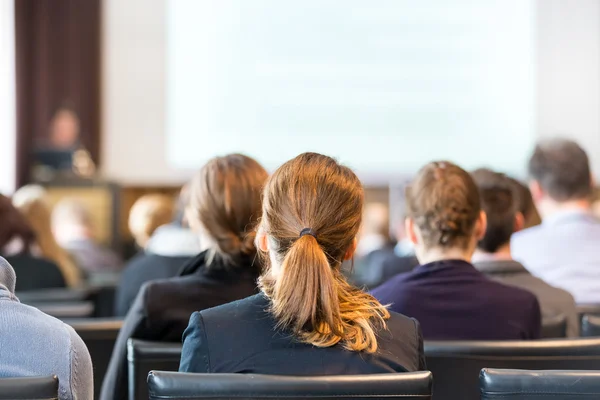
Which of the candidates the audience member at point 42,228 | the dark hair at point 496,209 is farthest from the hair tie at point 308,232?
the audience member at point 42,228

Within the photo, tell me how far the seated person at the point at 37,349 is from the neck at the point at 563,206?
222 centimetres

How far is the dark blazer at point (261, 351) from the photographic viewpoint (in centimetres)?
141

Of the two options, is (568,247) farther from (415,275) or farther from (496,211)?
(415,275)

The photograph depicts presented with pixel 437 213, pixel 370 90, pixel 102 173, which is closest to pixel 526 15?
pixel 370 90

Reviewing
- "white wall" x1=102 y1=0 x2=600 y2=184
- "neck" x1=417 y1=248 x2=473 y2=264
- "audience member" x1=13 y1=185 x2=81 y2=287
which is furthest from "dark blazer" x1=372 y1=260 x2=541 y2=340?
"white wall" x1=102 y1=0 x2=600 y2=184

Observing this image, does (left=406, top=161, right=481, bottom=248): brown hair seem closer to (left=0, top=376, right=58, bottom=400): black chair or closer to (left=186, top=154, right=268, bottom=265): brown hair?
A: (left=186, top=154, right=268, bottom=265): brown hair

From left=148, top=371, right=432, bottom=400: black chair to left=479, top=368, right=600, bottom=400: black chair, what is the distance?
0.47 ft

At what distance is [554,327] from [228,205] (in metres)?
0.89

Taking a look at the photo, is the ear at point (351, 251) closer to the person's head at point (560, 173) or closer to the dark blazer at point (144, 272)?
the dark blazer at point (144, 272)

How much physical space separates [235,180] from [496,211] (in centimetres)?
88

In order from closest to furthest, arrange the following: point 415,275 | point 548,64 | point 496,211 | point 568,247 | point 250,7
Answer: point 415,275 → point 496,211 → point 568,247 → point 250,7 → point 548,64

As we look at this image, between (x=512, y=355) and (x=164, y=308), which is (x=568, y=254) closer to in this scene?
(x=512, y=355)

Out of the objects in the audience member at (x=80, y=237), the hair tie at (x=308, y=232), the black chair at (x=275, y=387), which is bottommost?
the audience member at (x=80, y=237)

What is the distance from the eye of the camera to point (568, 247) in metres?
2.99
